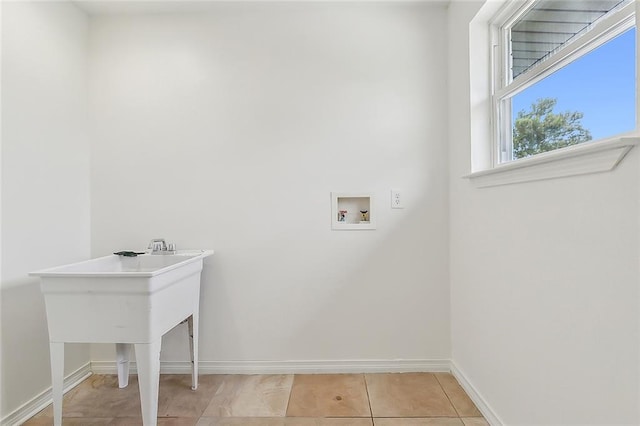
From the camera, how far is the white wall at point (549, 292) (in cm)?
86

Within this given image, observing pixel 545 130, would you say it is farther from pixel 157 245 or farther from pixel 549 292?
pixel 157 245

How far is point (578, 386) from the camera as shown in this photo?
3.32 feet

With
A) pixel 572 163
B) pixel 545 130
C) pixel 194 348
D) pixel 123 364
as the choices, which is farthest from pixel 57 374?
pixel 545 130

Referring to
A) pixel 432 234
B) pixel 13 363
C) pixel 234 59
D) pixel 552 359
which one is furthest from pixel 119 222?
pixel 552 359

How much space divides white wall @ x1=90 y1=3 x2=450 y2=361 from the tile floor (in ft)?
0.52

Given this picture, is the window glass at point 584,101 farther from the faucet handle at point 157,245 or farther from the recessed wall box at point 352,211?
the faucet handle at point 157,245

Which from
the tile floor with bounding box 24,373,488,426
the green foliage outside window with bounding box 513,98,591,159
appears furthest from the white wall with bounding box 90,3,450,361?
the green foliage outside window with bounding box 513,98,591,159

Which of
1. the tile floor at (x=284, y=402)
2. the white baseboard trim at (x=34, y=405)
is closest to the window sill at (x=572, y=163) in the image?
the tile floor at (x=284, y=402)

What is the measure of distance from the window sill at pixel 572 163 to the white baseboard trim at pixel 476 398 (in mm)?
1046

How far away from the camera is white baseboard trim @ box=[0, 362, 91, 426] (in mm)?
1555

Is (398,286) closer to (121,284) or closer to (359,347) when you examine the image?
(359,347)

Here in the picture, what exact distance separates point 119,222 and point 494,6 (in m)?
2.38

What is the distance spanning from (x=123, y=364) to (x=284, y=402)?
0.95 m

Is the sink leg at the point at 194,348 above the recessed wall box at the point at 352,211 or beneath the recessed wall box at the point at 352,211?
beneath
